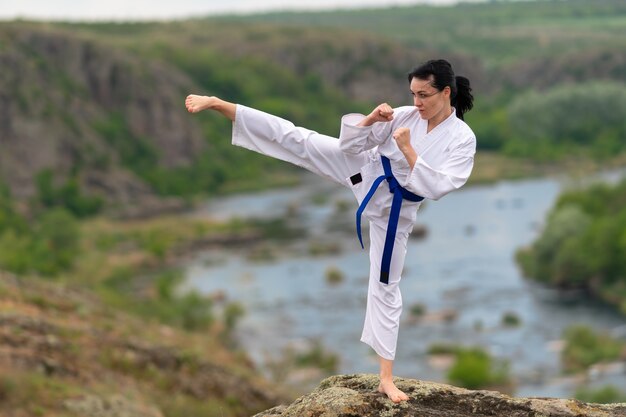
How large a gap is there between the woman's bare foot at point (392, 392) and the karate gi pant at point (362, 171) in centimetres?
19

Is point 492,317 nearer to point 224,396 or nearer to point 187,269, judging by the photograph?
point 187,269

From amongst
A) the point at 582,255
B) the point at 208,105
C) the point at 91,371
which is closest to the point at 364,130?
the point at 208,105

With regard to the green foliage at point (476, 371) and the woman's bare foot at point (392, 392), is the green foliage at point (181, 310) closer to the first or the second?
the green foliage at point (476, 371)

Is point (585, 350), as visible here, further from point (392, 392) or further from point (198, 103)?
point (198, 103)

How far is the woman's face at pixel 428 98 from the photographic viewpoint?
21.2 feet

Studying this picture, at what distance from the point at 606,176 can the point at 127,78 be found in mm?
54219

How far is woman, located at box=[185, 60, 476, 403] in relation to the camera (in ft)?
21.4

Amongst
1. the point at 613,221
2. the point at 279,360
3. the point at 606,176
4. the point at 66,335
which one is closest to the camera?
the point at 66,335

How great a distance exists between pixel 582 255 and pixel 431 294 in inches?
407

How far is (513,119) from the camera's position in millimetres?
128875

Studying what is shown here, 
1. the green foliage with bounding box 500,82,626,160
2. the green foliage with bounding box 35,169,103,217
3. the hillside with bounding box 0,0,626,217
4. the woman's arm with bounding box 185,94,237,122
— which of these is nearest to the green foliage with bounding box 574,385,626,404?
the woman's arm with bounding box 185,94,237,122

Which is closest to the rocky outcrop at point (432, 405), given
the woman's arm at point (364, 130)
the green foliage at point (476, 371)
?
the woman's arm at point (364, 130)

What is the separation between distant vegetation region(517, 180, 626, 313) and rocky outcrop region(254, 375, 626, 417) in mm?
51644

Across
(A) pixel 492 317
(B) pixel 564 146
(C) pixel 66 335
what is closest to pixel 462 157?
(C) pixel 66 335
